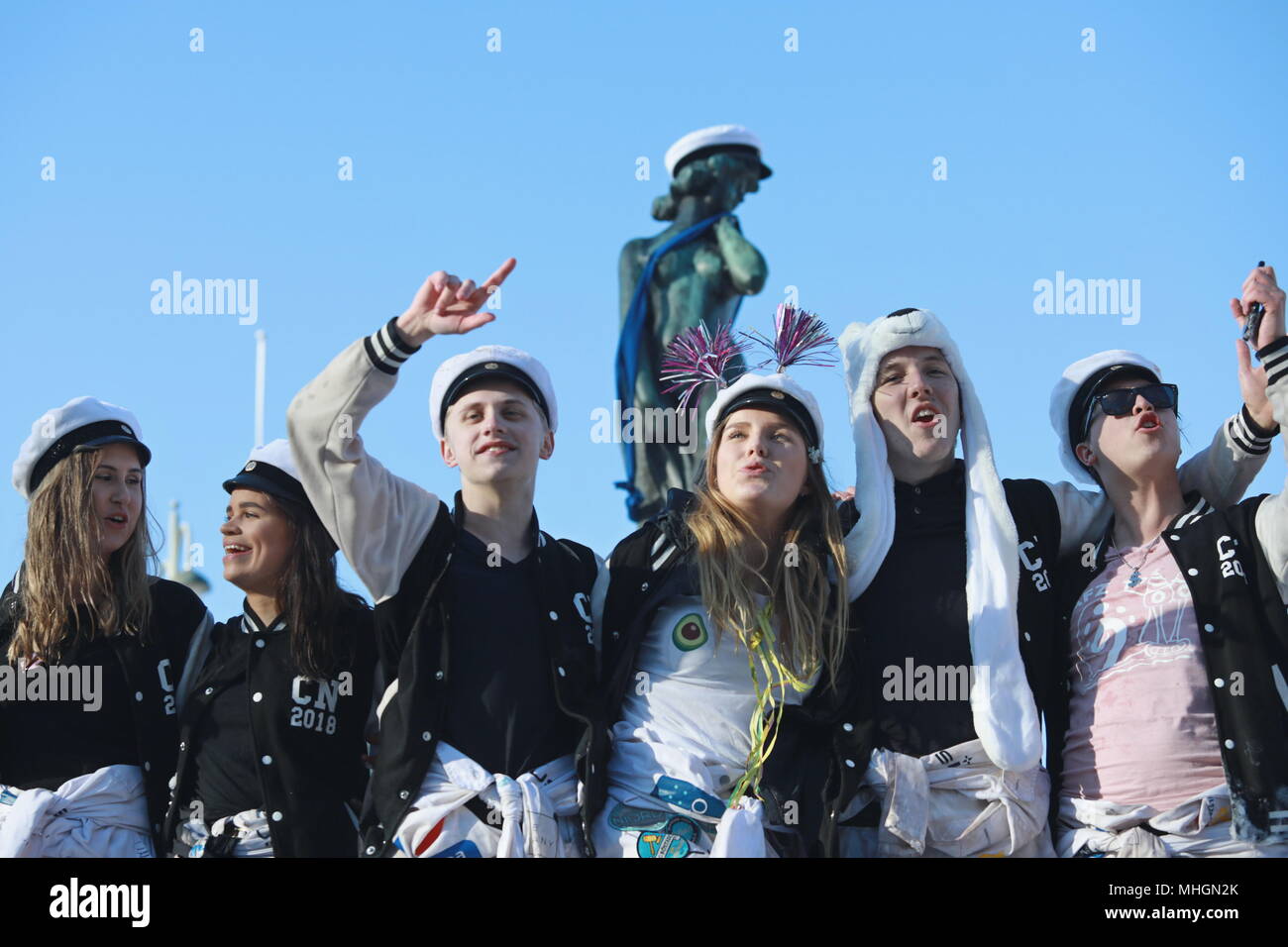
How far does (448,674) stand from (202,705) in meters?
0.94

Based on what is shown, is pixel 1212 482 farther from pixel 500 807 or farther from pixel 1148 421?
pixel 500 807

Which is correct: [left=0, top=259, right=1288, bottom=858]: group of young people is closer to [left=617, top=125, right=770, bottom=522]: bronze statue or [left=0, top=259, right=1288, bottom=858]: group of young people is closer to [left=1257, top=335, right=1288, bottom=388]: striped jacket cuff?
[left=1257, top=335, right=1288, bottom=388]: striped jacket cuff

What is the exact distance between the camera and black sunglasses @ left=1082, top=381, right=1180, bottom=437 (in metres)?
6.09

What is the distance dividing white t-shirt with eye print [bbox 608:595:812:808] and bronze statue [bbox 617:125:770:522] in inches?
146

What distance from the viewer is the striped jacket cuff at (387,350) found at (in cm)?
556

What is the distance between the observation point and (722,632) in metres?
5.74

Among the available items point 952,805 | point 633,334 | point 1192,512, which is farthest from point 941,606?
point 633,334

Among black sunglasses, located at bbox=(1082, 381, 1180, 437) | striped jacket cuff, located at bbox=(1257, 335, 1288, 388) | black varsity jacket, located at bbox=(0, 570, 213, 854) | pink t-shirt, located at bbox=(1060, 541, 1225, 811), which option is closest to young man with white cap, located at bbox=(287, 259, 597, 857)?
black varsity jacket, located at bbox=(0, 570, 213, 854)

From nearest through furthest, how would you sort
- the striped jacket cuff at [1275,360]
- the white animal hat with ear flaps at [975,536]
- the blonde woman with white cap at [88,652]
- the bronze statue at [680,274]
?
the white animal hat with ear flaps at [975,536], the striped jacket cuff at [1275,360], the blonde woman with white cap at [88,652], the bronze statue at [680,274]

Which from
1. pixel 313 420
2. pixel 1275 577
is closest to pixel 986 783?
pixel 1275 577

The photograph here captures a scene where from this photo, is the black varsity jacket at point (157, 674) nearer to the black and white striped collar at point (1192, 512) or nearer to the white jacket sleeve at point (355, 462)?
the white jacket sleeve at point (355, 462)

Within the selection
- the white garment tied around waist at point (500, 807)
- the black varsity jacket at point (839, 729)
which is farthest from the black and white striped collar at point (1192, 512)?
the white garment tied around waist at point (500, 807)

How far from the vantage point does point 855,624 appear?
19.0 ft

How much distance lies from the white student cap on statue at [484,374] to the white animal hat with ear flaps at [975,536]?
1122 millimetres
